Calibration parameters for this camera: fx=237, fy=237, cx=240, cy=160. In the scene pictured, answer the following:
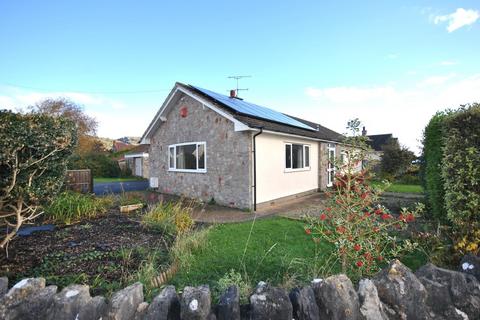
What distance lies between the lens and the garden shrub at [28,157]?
4070 millimetres

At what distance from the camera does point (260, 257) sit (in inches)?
169

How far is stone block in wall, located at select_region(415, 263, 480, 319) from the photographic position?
2266 millimetres

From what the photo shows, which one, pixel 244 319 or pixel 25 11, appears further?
pixel 25 11

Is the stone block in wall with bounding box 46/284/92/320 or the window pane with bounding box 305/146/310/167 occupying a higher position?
the window pane with bounding box 305/146/310/167

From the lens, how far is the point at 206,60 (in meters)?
14.1

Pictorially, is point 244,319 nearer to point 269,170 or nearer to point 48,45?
point 269,170

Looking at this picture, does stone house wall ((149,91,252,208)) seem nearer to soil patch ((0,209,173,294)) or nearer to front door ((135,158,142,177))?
soil patch ((0,209,173,294))

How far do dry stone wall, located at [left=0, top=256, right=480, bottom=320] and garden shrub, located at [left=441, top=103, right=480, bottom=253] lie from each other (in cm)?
210

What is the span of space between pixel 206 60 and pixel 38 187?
11502 mm

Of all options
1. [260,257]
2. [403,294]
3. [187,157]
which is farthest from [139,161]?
[403,294]

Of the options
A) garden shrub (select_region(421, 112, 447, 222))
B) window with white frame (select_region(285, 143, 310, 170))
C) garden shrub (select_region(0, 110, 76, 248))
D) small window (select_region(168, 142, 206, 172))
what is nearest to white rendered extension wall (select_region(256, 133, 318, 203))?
window with white frame (select_region(285, 143, 310, 170))

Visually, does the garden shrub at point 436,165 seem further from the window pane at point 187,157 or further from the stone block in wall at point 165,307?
the window pane at point 187,157

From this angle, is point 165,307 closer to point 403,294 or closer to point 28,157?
point 403,294

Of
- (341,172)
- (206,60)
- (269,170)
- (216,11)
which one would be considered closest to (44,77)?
(206,60)
